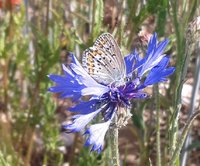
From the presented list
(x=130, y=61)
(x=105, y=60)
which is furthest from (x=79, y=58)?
(x=105, y=60)

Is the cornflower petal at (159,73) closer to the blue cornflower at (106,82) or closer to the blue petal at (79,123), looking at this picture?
the blue cornflower at (106,82)

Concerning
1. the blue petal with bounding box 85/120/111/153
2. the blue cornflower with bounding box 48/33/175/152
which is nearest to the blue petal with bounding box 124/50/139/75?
the blue cornflower with bounding box 48/33/175/152

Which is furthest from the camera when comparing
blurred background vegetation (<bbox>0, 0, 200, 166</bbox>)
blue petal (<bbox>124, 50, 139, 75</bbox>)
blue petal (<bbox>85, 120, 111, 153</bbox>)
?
blurred background vegetation (<bbox>0, 0, 200, 166</bbox>)

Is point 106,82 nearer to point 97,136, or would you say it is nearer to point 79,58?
point 97,136

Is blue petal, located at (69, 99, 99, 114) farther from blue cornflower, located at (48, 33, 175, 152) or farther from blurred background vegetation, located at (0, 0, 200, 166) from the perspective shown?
blurred background vegetation, located at (0, 0, 200, 166)

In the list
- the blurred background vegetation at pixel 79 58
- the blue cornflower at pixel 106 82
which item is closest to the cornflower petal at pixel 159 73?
the blue cornflower at pixel 106 82

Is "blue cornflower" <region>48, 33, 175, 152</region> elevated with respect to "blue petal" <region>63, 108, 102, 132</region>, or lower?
elevated
